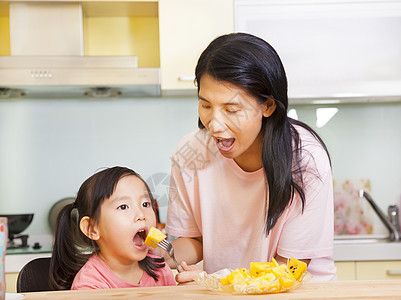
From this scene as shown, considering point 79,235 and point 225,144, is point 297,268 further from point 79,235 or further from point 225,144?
point 79,235

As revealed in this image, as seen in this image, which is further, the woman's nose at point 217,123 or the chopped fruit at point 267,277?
the woman's nose at point 217,123

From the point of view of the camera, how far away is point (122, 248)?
138cm

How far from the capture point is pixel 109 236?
1385mm

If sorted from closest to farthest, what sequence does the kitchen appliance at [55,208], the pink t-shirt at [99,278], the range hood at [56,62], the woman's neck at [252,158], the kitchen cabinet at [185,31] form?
1. the pink t-shirt at [99,278]
2. the woman's neck at [252,158]
3. the range hood at [56,62]
4. the kitchen cabinet at [185,31]
5. the kitchen appliance at [55,208]

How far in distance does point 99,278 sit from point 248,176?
502 millimetres

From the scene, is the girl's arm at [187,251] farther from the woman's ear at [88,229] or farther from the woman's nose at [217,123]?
the woman's nose at [217,123]

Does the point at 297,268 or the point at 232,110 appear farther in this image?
the point at 232,110

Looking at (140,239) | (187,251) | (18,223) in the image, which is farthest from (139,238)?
(18,223)

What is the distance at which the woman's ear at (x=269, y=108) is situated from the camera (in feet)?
4.55

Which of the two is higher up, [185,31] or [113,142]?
[185,31]

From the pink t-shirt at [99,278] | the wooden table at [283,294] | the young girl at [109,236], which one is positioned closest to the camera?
the wooden table at [283,294]

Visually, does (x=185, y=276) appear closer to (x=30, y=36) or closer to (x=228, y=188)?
(x=228, y=188)

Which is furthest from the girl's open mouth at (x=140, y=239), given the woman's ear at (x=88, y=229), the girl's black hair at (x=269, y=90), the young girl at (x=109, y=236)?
the girl's black hair at (x=269, y=90)

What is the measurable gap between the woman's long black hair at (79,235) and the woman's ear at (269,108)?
15.5 inches
